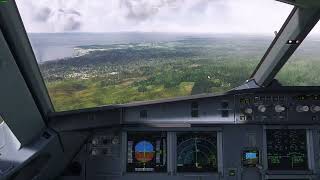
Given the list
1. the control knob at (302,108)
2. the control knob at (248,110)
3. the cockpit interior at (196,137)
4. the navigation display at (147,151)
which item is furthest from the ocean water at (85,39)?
the navigation display at (147,151)

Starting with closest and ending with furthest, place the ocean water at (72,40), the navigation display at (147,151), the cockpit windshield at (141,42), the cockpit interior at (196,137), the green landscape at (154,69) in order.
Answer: the cockpit windshield at (141,42), the ocean water at (72,40), the green landscape at (154,69), the cockpit interior at (196,137), the navigation display at (147,151)

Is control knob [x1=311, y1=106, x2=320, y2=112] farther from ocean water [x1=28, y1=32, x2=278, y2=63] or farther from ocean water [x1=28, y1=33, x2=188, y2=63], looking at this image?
ocean water [x1=28, y1=33, x2=188, y2=63]

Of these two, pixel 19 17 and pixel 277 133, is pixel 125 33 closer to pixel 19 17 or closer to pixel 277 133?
pixel 19 17

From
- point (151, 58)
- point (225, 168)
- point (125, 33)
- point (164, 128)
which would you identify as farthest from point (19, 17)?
point (225, 168)

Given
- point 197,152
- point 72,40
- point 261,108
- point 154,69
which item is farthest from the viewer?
point 197,152

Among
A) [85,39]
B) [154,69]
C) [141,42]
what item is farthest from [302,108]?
[85,39]

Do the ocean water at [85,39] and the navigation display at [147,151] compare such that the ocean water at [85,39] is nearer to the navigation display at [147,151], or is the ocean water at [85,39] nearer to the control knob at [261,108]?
the control knob at [261,108]

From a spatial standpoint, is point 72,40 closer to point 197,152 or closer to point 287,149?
point 197,152
